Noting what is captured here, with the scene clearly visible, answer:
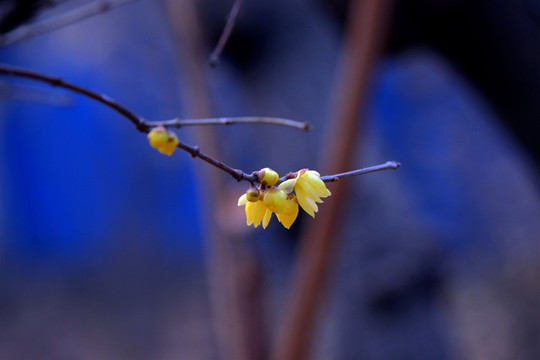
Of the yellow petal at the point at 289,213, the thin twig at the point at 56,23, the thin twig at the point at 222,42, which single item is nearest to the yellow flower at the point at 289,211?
the yellow petal at the point at 289,213

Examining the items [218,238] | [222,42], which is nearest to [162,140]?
[222,42]

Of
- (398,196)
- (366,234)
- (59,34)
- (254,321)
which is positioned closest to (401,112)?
(398,196)

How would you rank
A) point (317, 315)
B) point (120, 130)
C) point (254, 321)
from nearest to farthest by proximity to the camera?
point (317, 315) < point (254, 321) < point (120, 130)

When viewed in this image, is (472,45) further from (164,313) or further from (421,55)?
(164,313)

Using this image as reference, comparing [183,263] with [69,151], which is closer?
[69,151]

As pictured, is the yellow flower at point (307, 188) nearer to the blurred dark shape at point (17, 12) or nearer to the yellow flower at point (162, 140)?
the yellow flower at point (162, 140)

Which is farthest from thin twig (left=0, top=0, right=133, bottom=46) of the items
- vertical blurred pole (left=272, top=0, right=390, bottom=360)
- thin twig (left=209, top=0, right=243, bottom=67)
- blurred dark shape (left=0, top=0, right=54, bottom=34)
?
vertical blurred pole (left=272, top=0, right=390, bottom=360)

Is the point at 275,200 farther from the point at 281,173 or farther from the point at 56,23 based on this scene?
the point at 281,173
